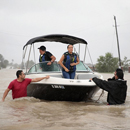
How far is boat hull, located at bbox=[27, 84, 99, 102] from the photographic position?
7.16 meters

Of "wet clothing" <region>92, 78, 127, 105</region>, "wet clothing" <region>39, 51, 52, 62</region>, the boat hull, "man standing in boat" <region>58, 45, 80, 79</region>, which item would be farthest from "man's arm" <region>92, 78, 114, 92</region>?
"wet clothing" <region>39, 51, 52, 62</region>

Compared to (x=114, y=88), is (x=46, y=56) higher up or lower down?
higher up

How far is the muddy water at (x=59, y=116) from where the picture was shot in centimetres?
464

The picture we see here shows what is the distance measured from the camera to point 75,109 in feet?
21.4

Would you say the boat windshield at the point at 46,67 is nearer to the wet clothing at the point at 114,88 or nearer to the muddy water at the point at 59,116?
the muddy water at the point at 59,116

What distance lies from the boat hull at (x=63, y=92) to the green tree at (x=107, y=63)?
65887 millimetres

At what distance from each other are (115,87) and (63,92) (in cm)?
144

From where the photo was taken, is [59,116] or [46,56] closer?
[59,116]

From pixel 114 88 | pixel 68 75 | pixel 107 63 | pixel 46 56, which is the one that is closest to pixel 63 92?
pixel 68 75

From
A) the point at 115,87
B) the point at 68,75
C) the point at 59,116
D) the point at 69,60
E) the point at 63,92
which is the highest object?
the point at 69,60

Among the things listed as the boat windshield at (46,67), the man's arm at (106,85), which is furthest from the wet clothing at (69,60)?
the man's arm at (106,85)

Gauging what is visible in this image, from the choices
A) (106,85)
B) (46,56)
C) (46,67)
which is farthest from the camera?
(46,56)

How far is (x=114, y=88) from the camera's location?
695 centimetres

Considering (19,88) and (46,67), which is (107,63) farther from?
(19,88)
